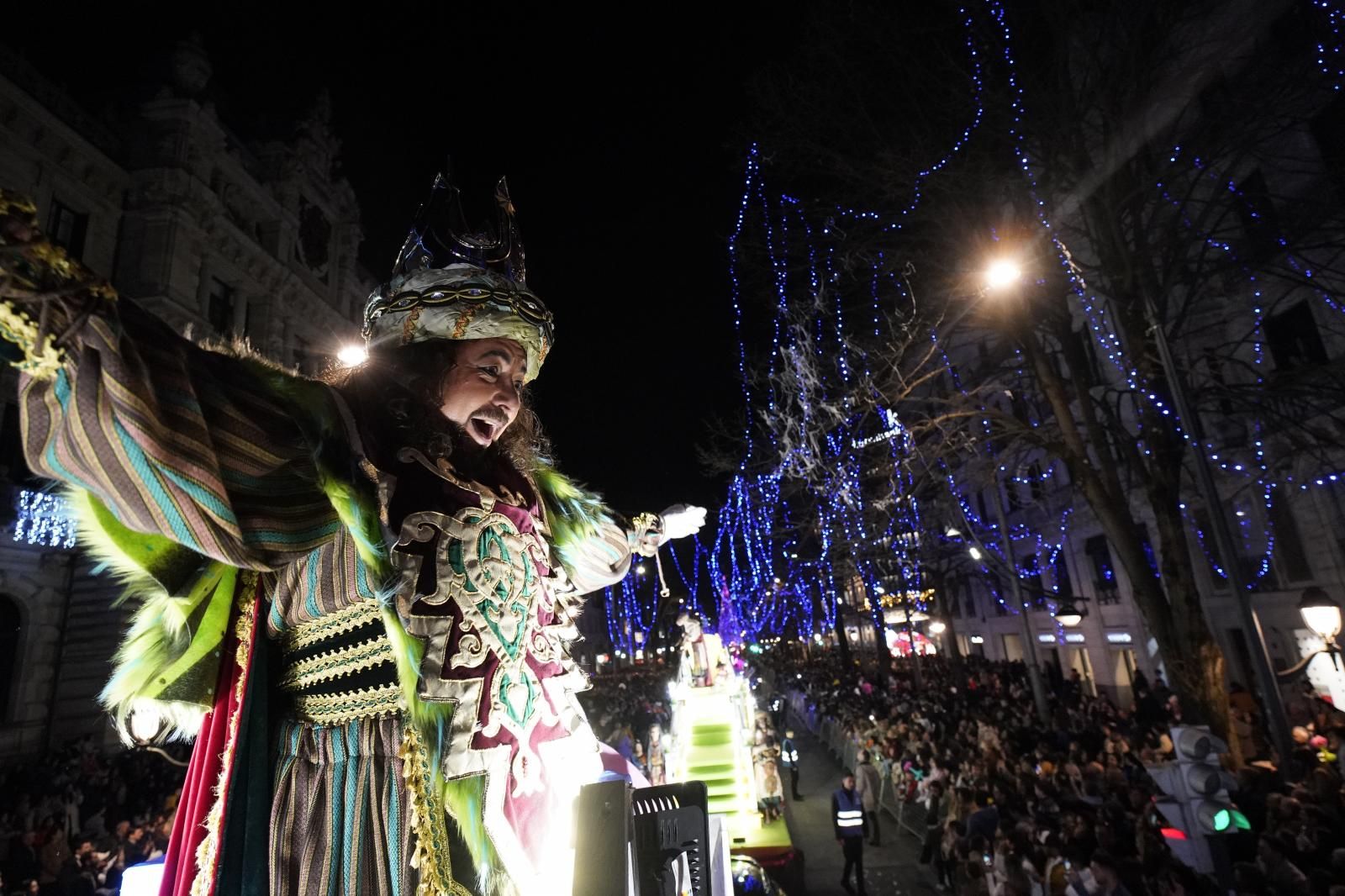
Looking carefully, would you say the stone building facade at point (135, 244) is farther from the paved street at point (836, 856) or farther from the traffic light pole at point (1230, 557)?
the traffic light pole at point (1230, 557)

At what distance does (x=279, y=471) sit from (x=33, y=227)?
601 millimetres

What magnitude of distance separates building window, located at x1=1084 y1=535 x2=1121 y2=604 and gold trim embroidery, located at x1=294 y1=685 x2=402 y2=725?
2740 cm

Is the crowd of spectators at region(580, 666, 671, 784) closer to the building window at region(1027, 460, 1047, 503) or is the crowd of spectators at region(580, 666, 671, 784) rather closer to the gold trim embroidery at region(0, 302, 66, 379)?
the gold trim embroidery at region(0, 302, 66, 379)

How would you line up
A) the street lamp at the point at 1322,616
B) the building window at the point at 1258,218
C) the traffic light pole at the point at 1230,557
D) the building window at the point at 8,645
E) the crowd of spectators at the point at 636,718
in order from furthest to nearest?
the building window at the point at 8,645, the crowd of spectators at the point at 636,718, the building window at the point at 1258,218, the street lamp at the point at 1322,616, the traffic light pole at the point at 1230,557

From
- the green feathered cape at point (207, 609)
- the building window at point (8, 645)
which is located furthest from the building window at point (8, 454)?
the green feathered cape at point (207, 609)

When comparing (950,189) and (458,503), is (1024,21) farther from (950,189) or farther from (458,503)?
(458,503)

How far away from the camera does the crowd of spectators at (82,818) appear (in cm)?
868

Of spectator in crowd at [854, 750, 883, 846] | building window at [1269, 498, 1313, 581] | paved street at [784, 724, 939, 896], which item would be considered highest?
building window at [1269, 498, 1313, 581]

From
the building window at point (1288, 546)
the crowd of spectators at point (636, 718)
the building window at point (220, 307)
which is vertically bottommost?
the crowd of spectators at point (636, 718)

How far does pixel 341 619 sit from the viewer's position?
1.83 m

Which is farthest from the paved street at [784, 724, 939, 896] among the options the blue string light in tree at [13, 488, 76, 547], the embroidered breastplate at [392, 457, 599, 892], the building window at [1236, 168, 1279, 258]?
the blue string light in tree at [13, 488, 76, 547]

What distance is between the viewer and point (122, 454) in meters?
1.20

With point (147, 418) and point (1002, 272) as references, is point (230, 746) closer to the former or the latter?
point (147, 418)

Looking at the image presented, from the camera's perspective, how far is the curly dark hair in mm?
1868
